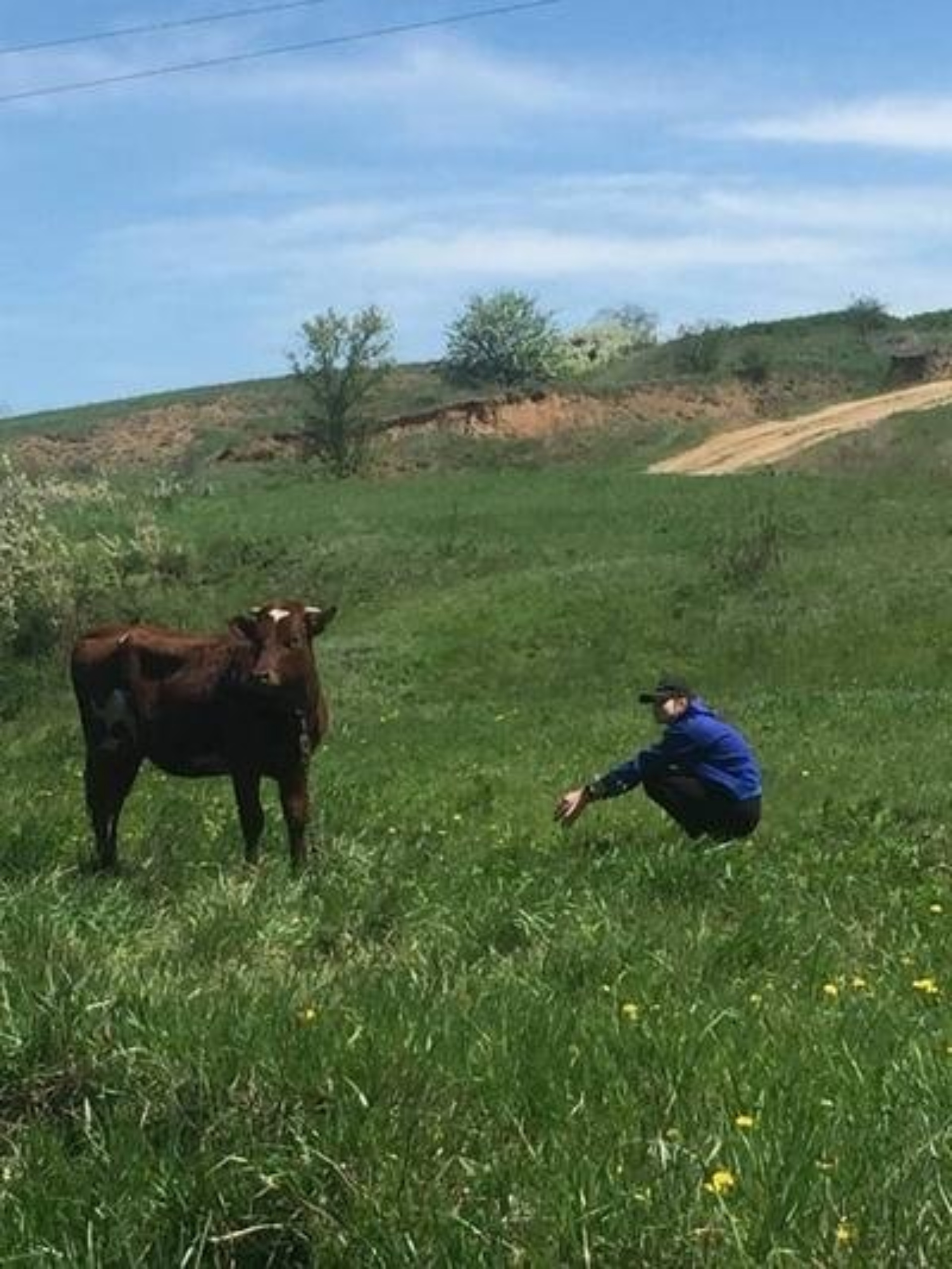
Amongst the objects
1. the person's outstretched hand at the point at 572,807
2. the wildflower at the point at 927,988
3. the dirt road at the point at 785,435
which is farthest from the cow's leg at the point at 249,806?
the dirt road at the point at 785,435

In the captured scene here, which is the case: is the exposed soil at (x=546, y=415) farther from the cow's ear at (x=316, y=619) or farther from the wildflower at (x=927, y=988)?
the wildflower at (x=927, y=988)

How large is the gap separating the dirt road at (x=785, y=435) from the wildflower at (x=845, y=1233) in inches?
1899

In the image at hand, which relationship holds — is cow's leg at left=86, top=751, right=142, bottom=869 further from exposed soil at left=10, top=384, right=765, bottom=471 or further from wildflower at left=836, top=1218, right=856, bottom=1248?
exposed soil at left=10, top=384, right=765, bottom=471

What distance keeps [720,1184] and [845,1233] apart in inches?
14.3

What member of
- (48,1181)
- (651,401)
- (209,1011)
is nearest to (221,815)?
(209,1011)

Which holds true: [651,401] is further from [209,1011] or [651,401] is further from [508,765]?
[209,1011]

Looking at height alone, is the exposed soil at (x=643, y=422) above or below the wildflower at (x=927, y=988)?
below

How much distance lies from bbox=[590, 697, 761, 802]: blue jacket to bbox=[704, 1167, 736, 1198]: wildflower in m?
8.05

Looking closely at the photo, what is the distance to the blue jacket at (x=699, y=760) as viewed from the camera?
506 inches

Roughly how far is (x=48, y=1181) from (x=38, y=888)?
179 inches

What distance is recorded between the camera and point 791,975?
8109 mm

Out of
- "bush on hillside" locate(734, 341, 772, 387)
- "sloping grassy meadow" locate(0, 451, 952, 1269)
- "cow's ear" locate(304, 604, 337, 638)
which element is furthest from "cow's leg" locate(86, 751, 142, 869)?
"bush on hillside" locate(734, 341, 772, 387)

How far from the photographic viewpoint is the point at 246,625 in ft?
42.1

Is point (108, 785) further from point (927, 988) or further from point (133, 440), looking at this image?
point (133, 440)
